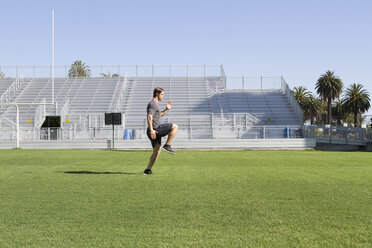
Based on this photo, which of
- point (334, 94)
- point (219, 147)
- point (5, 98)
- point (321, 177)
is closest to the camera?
point (321, 177)

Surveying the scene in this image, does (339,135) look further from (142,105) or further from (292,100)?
(142,105)

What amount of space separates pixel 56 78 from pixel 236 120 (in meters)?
26.4

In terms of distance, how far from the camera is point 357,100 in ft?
292

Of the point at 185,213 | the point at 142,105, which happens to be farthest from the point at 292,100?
the point at 185,213

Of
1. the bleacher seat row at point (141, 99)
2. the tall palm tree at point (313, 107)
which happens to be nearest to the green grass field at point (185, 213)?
the bleacher seat row at point (141, 99)

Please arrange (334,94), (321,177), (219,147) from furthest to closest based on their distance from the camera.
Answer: (334,94) < (219,147) < (321,177)

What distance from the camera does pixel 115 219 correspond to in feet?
16.0

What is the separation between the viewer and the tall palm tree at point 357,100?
88375 millimetres

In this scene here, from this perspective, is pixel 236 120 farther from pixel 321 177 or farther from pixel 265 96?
pixel 321 177

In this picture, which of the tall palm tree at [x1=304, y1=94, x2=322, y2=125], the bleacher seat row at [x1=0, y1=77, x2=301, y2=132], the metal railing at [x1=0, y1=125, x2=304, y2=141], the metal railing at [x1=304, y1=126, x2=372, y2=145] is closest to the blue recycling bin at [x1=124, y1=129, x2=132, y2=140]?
the metal railing at [x1=0, y1=125, x2=304, y2=141]

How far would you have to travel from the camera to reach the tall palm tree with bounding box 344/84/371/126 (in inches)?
3479

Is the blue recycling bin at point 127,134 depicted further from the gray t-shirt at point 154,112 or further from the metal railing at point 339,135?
the gray t-shirt at point 154,112

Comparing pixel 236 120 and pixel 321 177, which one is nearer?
pixel 321 177

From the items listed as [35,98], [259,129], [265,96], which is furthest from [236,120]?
[35,98]
